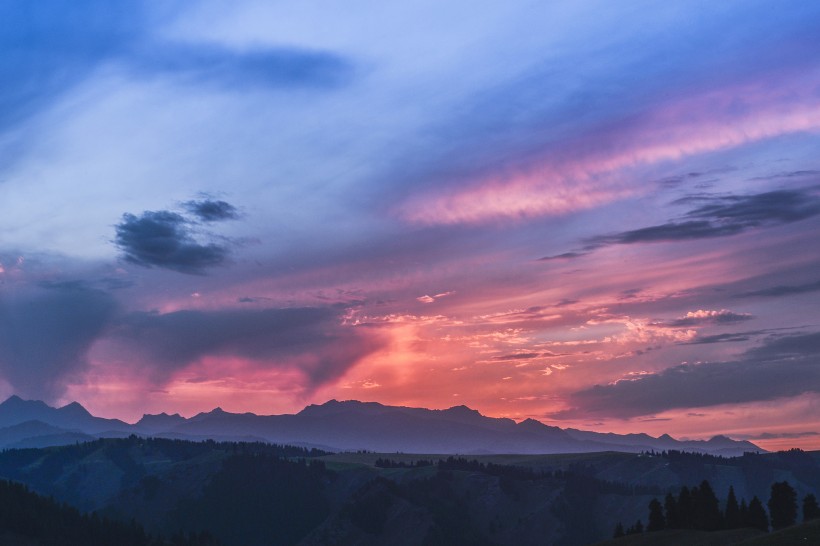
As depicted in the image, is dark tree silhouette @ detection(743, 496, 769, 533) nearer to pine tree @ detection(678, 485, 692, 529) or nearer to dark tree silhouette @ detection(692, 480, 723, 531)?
dark tree silhouette @ detection(692, 480, 723, 531)

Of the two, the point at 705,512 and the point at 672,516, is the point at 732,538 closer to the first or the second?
the point at 705,512

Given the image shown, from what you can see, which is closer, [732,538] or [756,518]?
[732,538]

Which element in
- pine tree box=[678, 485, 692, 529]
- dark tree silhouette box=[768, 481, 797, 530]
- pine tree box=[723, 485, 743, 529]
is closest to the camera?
pine tree box=[723, 485, 743, 529]

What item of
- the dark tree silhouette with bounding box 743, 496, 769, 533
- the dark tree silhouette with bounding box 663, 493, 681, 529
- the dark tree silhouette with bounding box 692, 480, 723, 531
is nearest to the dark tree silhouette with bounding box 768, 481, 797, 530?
the dark tree silhouette with bounding box 743, 496, 769, 533

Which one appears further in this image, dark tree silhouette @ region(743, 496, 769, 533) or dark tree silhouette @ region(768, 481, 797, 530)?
dark tree silhouette @ region(768, 481, 797, 530)

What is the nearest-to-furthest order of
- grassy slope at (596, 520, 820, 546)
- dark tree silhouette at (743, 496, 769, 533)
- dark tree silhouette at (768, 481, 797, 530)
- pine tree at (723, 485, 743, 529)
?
grassy slope at (596, 520, 820, 546), pine tree at (723, 485, 743, 529), dark tree silhouette at (743, 496, 769, 533), dark tree silhouette at (768, 481, 797, 530)

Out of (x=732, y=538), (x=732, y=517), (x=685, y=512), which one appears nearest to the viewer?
(x=732, y=538)

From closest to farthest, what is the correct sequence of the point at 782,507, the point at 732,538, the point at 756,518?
the point at 732,538
the point at 756,518
the point at 782,507

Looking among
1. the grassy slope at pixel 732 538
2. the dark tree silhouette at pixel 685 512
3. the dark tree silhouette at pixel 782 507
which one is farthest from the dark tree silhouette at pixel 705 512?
the grassy slope at pixel 732 538

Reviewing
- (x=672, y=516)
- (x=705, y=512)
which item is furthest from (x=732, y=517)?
(x=672, y=516)

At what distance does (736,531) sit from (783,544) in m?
32.0

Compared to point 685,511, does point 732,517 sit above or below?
below

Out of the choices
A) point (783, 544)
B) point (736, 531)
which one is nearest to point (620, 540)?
point (736, 531)

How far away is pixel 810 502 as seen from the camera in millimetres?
174875
